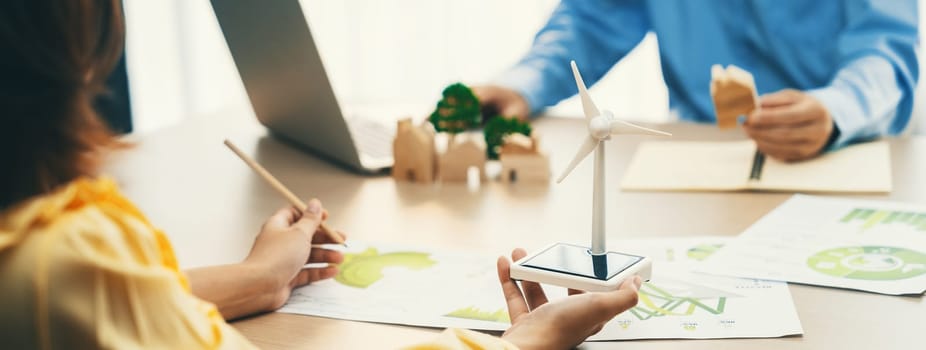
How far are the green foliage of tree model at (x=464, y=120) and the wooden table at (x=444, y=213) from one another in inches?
3.1

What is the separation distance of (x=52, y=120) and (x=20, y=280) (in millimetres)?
89

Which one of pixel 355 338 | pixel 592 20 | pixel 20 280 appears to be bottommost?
pixel 355 338

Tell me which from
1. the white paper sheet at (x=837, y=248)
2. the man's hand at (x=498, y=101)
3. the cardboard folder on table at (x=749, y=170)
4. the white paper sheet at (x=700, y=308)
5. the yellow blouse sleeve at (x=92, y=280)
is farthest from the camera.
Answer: the man's hand at (x=498, y=101)

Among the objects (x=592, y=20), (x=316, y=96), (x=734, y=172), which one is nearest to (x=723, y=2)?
(x=592, y=20)

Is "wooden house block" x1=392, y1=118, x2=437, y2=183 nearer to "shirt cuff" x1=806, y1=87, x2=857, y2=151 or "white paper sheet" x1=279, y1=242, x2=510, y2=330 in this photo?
"white paper sheet" x1=279, y1=242, x2=510, y2=330

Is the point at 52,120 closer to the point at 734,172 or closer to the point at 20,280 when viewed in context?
the point at 20,280

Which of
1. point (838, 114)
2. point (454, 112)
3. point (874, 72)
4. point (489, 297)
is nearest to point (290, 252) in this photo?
point (489, 297)

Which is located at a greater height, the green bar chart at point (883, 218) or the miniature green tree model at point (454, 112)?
the miniature green tree model at point (454, 112)

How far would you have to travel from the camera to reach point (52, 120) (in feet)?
1.69

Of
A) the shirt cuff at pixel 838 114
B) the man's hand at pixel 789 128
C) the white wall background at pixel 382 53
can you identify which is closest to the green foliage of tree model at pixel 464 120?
the man's hand at pixel 789 128

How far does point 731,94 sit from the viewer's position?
123cm

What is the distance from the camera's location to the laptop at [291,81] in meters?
1.20

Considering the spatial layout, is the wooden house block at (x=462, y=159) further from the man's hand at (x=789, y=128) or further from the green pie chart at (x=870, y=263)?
the green pie chart at (x=870, y=263)

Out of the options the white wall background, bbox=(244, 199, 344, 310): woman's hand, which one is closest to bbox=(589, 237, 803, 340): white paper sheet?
bbox=(244, 199, 344, 310): woman's hand
